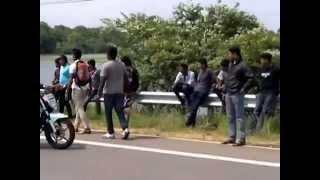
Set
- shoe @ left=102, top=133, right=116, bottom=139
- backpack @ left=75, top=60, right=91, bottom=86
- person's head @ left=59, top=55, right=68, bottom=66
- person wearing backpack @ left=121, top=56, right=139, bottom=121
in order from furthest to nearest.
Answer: person's head @ left=59, top=55, right=68, bottom=66 < person wearing backpack @ left=121, top=56, right=139, bottom=121 < backpack @ left=75, top=60, right=91, bottom=86 < shoe @ left=102, top=133, right=116, bottom=139

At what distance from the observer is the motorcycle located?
24.9ft

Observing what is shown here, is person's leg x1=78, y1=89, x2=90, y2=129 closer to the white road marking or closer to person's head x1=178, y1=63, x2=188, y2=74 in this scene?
the white road marking

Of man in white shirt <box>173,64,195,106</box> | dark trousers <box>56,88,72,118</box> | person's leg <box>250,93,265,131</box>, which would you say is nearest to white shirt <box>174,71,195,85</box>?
man in white shirt <box>173,64,195,106</box>

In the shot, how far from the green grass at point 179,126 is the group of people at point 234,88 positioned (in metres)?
0.20

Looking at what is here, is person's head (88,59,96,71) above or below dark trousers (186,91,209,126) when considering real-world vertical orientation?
above

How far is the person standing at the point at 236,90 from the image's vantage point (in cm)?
816

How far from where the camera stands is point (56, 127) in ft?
25.3

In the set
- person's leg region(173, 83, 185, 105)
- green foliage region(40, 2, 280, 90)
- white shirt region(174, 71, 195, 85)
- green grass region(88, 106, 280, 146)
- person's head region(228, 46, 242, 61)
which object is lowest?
green grass region(88, 106, 280, 146)

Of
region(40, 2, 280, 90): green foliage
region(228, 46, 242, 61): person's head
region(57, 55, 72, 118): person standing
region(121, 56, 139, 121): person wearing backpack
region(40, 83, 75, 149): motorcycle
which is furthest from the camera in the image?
region(40, 2, 280, 90): green foliage

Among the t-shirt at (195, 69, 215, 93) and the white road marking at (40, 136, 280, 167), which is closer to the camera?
the white road marking at (40, 136, 280, 167)

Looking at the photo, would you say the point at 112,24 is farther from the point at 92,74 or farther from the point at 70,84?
the point at 70,84
